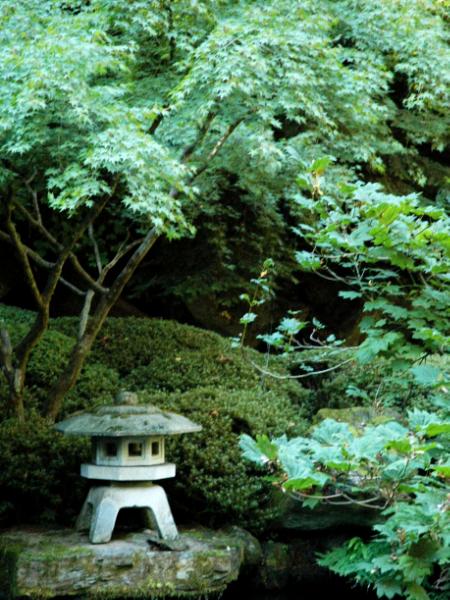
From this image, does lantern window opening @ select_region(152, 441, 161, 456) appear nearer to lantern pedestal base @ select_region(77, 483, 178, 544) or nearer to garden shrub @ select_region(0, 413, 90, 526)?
lantern pedestal base @ select_region(77, 483, 178, 544)

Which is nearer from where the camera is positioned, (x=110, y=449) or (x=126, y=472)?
(x=126, y=472)

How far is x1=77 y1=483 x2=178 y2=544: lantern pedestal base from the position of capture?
4.80m

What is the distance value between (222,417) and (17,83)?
284 cm

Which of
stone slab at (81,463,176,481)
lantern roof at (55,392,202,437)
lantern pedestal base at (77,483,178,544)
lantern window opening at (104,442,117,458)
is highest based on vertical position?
lantern roof at (55,392,202,437)

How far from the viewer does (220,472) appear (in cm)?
551

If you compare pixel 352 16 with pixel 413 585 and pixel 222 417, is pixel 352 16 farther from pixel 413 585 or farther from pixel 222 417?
pixel 413 585

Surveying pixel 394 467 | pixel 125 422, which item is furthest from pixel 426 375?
pixel 125 422

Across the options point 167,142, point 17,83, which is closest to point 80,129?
point 17,83

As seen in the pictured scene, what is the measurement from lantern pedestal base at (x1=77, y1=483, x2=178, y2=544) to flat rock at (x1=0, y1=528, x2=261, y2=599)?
86 mm

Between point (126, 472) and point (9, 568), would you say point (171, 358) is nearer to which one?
point (126, 472)

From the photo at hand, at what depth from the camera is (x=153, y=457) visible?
16.6ft

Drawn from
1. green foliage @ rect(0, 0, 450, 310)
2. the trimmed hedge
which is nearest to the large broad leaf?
green foliage @ rect(0, 0, 450, 310)

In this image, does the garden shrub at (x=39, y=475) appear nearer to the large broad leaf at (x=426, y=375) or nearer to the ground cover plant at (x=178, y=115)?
the ground cover plant at (x=178, y=115)

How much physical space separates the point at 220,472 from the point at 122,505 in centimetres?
86
